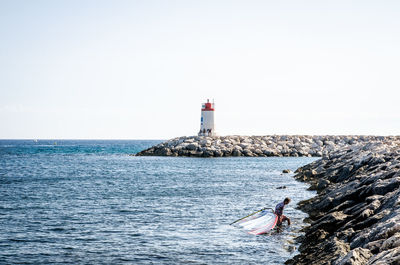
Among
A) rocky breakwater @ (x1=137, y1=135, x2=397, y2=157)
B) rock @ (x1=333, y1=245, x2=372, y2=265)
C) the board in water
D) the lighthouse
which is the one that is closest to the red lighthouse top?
the lighthouse

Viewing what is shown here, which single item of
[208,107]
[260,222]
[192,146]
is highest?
[208,107]

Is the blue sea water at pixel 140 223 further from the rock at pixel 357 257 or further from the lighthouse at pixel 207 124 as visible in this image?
the lighthouse at pixel 207 124

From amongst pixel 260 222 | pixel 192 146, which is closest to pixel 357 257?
pixel 260 222

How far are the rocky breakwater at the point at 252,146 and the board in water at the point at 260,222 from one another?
46.6 metres

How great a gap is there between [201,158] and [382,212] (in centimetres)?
5312

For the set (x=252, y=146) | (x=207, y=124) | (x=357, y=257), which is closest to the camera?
(x=357, y=257)

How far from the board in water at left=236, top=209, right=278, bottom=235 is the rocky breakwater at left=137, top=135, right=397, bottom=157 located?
4658cm

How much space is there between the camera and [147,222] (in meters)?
19.4

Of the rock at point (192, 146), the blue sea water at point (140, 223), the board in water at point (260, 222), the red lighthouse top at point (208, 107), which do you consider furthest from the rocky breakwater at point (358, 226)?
the red lighthouse top at point (208, 107)

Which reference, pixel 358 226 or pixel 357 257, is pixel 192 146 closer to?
pixel 358 226

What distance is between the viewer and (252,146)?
2785 inches

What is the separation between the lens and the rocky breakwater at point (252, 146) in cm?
6781

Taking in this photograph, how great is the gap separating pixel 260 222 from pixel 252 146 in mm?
52584

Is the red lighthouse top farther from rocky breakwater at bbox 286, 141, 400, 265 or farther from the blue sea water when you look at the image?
rocky breakwater at bbox 286, 141, 400, 265
